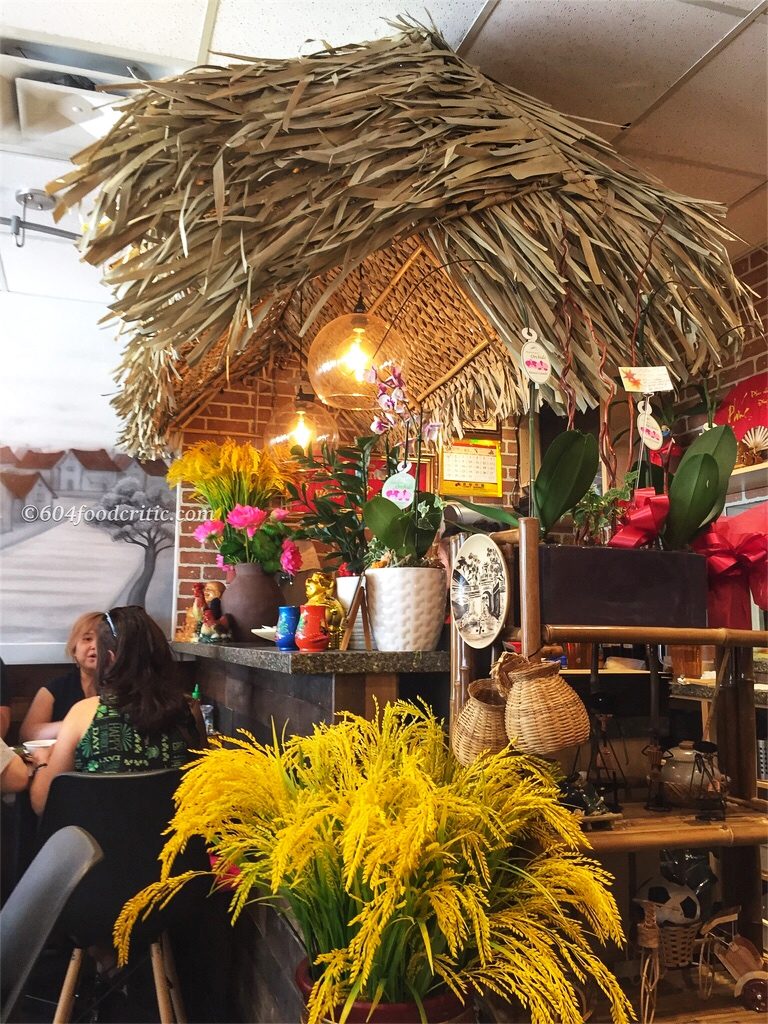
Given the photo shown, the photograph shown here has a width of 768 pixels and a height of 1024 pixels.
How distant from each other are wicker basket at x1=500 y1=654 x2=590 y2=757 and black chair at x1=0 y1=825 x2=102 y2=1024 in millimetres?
608

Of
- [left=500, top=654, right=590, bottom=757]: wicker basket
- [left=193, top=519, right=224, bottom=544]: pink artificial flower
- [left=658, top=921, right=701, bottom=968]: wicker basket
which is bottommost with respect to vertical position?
[left=658, top=921, right=701, bottom=968]: wicker basket

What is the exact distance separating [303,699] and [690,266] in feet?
3.86

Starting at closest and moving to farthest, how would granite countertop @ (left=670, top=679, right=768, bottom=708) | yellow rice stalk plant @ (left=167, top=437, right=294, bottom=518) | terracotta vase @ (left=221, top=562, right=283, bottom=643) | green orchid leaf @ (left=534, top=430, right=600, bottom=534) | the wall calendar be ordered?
green orchid leaf @ (left=534, top=430, right=600, bottom=534) < granite countertop @ (left=670, top=679, right=768, bottom=708) < terracotta vase @ (left=221, top=562, right=283, bottom=643) < yellow rice stalk plant @ (left=167, top=437, right=294, bottom=518) < the wall calendar

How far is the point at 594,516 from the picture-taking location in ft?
3.94

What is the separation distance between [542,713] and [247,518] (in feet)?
5.43

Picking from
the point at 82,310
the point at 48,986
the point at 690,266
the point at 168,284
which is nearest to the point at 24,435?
the point at 82,310

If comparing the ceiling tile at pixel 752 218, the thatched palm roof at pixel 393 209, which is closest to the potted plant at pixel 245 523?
the thatched palm roof at pixel 393 209

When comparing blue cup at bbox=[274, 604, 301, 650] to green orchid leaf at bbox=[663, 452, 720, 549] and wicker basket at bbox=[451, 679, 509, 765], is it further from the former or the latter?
green orchid leaf at bbox=[663, 452, 720, 549]

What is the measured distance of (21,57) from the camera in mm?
1835

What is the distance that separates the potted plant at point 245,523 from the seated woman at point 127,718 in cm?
38

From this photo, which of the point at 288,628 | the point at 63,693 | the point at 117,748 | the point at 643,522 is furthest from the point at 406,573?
the point at 63,693

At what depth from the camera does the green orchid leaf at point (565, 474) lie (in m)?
1.14

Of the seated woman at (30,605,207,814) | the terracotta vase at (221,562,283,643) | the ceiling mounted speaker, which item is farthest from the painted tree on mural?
the ceiling mounted speaker

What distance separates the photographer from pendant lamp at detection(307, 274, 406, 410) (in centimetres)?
225
